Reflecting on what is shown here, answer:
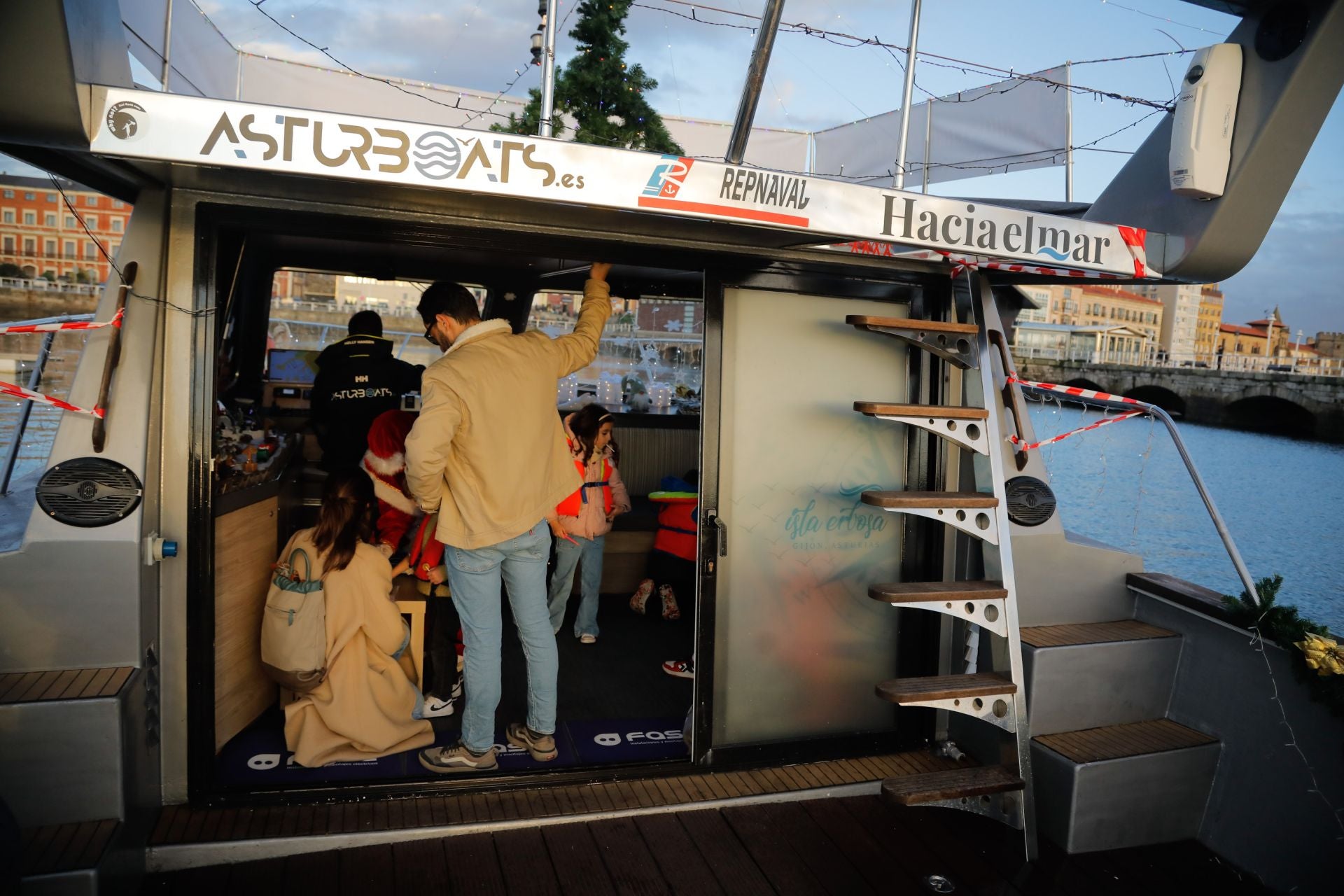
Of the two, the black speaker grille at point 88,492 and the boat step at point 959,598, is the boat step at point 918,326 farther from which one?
the black speaker grille at point 88,492

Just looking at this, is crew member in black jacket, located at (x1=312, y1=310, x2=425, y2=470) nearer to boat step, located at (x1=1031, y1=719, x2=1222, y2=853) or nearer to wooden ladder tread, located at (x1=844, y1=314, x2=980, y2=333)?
wooden ladder tread, located at (x1=844, y1=314, x2=980, y2=333)

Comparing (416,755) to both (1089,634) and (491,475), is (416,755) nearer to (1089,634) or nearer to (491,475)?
(491,475)

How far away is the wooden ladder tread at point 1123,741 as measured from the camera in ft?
10.4

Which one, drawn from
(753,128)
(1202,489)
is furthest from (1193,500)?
(753,128)

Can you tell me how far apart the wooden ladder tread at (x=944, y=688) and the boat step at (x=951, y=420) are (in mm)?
815

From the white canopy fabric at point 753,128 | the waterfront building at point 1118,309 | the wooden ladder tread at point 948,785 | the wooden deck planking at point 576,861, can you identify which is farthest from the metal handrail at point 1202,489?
the waterfront building at point 1118,309

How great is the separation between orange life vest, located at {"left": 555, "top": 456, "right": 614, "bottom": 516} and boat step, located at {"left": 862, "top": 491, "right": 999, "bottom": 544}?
1.67 metres

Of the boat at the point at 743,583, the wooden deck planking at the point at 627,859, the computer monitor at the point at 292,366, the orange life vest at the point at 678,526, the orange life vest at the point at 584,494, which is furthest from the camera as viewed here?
the computer monitor at the point at 292,366

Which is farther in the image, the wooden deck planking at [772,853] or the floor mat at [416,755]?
the floor mat at [416,755]

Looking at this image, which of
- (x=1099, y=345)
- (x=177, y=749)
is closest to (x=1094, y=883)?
(x=177, y=749)

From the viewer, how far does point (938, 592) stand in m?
2.99

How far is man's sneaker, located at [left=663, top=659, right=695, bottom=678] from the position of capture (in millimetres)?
4258

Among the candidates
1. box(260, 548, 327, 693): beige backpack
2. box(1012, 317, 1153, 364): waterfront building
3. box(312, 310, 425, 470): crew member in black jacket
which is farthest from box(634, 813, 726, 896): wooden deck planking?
box(1012, 317, 1153, 364): waterfront building

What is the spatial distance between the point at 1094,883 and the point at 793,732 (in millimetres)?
1154
